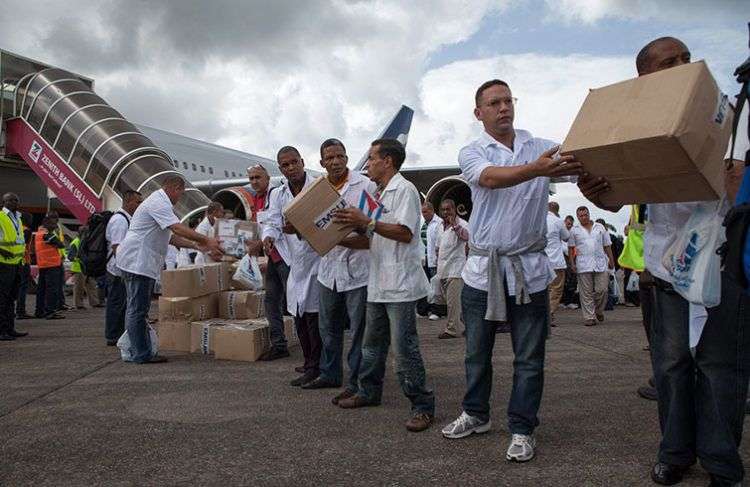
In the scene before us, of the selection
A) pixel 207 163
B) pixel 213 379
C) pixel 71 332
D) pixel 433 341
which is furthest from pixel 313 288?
pixel 207 163

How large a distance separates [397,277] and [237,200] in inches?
459

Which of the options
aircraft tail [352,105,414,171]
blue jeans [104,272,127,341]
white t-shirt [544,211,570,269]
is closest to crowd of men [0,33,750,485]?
blue jeans [104,272,127,341]

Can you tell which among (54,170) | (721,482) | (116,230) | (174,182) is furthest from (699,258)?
(54,170)

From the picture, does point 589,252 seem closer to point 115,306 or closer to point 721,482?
point 115,306

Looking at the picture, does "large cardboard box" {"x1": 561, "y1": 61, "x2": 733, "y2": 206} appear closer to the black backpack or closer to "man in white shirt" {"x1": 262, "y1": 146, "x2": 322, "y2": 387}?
"man in white shirt" {"x1": 262, "y1": 146, "x2": 322, "y2": 387}

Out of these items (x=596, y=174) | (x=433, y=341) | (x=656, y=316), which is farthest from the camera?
(x=433, y=341)

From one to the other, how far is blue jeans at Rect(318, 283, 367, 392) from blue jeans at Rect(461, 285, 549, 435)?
1.14m

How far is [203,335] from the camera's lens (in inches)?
254

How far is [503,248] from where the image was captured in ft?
10.6

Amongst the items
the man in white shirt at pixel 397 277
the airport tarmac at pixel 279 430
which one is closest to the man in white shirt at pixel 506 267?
the airport tarmac at pixel 279 430

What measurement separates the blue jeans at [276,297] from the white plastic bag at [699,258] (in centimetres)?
382

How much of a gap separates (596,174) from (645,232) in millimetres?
546

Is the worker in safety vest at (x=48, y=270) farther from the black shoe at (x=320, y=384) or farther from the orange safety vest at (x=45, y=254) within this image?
the black shoe at (x=320, y=384)

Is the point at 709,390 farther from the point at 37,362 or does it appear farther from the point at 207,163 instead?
the point at 207,163
